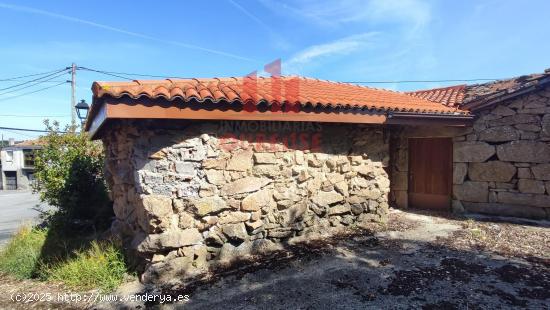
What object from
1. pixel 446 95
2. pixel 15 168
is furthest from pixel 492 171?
pixel 15 168

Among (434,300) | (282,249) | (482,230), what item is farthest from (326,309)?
(482,230)

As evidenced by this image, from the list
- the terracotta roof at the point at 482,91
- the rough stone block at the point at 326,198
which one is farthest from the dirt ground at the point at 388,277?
the terracotta roof at the point at 482,91

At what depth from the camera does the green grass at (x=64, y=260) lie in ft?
13.2

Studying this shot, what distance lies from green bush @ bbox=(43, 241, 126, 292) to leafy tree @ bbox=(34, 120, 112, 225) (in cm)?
232

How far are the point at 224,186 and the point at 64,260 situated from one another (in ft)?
8.89

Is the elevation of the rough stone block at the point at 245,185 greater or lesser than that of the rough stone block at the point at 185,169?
lesser

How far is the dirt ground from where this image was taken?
3.33 m

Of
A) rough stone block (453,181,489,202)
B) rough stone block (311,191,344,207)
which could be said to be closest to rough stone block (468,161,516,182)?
rough stone block (453,181,489,202)

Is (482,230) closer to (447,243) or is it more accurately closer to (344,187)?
(447,243)

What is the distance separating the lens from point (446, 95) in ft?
30.0

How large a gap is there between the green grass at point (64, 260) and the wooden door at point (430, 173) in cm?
657

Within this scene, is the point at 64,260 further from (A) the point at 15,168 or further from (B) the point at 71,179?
(A) the point at 15,168

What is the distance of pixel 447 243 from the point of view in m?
5.16

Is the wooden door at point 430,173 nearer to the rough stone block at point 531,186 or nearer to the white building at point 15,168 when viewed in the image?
the rough stone block at point 531,186
